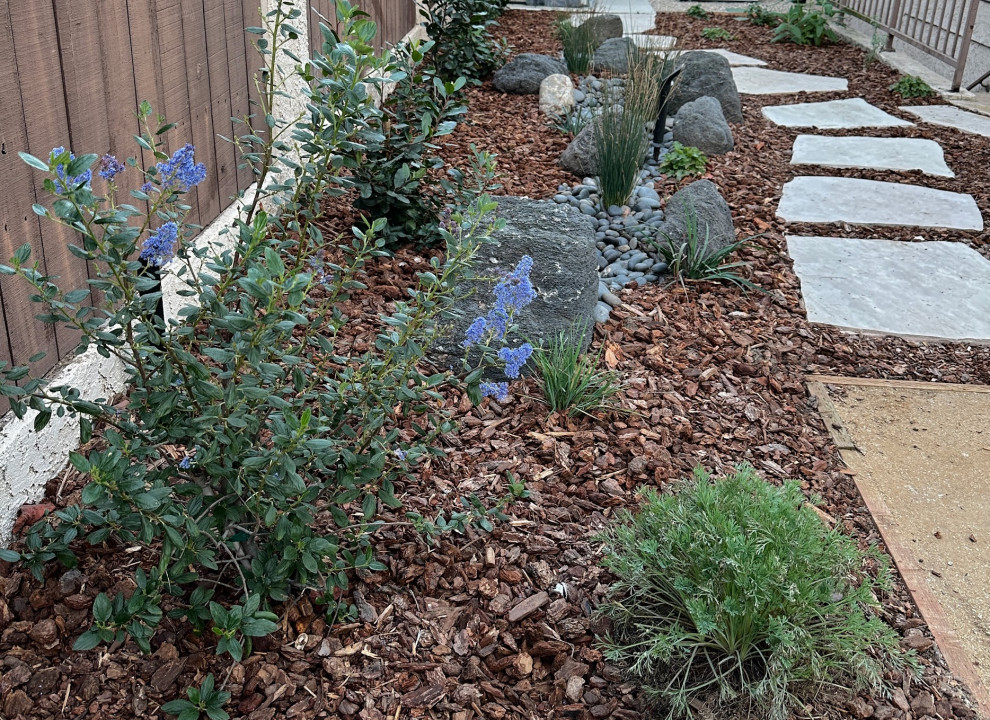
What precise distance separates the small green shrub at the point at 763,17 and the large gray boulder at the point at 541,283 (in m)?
7.17

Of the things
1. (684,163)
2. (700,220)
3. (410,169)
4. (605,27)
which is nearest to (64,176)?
(410,169)

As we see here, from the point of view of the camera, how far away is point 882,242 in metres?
4.21

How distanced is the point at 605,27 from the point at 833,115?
8.54ft

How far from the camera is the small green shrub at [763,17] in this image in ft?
30.4

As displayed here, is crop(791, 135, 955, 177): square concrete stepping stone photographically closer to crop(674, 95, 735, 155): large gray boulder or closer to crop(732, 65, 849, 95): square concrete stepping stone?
crop(674, 95, 735, 155): large gray boulder

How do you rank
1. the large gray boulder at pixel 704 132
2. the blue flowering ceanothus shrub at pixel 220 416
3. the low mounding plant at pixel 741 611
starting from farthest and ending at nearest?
the large gray boulder at pixel 704 132 → the low mounding plant at pixel 741 611 → the blue flowering ceanothus shrub at pixel 220 416

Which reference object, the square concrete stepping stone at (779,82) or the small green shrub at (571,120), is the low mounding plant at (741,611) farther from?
the square concrete stepping stone at (779,82)

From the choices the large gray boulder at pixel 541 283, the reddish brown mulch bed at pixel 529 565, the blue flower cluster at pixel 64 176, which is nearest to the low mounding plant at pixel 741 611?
the reddish brown mulch bed at pixel 529 565

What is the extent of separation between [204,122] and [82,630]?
1.80m

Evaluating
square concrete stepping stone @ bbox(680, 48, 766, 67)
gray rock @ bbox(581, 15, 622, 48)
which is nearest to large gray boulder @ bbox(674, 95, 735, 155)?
gray rock @ bbox(581, 15, 622, 48)

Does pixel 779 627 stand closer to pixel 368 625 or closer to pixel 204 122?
pixel 368 625

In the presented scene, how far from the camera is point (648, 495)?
2.23 meters

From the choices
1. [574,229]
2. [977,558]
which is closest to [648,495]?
[977,558]

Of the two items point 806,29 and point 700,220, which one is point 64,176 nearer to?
point 700,220
